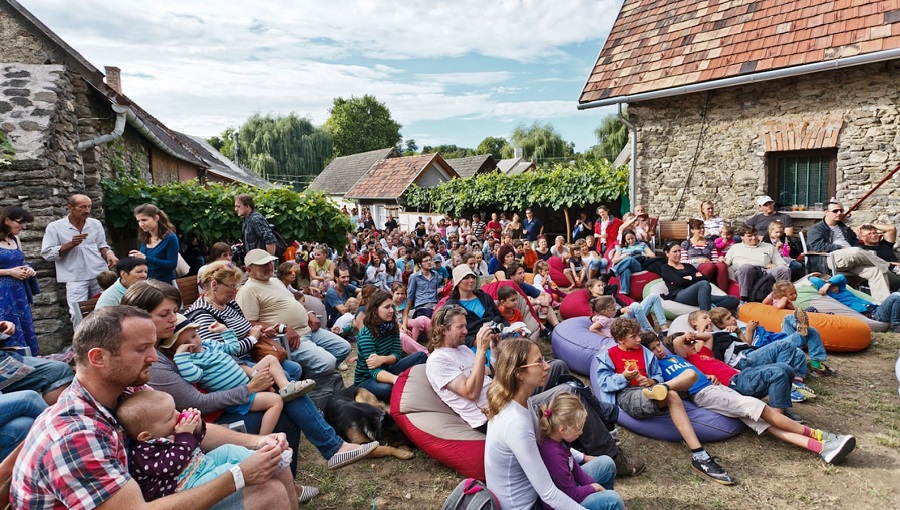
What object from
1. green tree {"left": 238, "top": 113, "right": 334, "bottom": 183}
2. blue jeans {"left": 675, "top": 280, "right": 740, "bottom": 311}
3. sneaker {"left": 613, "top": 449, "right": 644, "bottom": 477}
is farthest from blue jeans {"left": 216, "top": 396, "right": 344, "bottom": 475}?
green tree {"left": 238, "top": 113, "right": 334, "bottom": 183}

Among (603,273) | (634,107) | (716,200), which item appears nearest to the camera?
(603,273)

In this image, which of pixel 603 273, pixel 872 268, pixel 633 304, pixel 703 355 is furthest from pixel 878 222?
pixel 703 355

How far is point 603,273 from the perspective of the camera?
340 inches

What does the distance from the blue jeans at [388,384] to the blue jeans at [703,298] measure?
4259 mm

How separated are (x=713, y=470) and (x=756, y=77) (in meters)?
7.99

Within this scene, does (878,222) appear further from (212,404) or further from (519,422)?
(212,404)

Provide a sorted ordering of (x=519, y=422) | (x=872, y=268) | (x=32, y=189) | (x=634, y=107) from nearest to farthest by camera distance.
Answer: (x=519, y=422) → (x=32, y=189) → (x=872, y=268) → (x=634, y=107)

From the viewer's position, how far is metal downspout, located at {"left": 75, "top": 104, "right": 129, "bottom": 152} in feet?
23.0

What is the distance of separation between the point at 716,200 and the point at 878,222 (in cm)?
255

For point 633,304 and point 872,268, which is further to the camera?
point 872,268

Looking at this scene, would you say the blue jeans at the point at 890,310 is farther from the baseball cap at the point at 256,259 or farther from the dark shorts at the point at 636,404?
the baseball cap at the point at 256,259

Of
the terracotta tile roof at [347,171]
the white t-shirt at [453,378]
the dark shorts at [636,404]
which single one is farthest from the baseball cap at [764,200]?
the terracotta tile roof at [347,171]

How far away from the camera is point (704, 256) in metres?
8.25

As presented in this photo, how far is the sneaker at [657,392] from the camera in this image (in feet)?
12.9
